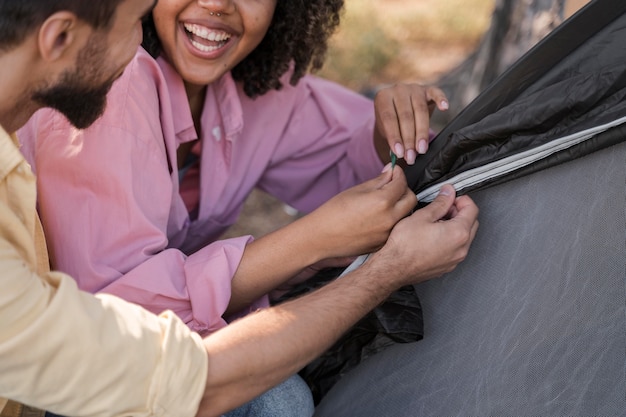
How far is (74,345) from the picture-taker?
1340 mm

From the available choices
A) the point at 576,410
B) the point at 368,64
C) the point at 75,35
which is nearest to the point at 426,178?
the point at 576,410

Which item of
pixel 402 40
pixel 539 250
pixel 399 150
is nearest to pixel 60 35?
pixel 399 150

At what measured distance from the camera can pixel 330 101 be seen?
250cm

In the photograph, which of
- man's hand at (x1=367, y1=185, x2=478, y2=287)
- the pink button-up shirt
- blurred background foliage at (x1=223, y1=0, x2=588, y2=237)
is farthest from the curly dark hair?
blurred background foliage at (x1=223, y1=0, x2=588, y2=237)

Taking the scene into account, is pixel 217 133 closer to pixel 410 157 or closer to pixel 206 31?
pixel 206 31

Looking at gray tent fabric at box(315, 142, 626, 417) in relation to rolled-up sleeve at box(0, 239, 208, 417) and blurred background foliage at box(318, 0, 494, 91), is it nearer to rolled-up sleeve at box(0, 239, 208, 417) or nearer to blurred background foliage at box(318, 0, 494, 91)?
rolled-up sleeve at box(0, 239, 208, 417)

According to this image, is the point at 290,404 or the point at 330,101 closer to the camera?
the point at 290,404

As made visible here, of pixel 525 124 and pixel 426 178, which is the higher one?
pixel 525 124

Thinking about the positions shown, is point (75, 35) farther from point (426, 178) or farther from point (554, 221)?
point (554, 221)

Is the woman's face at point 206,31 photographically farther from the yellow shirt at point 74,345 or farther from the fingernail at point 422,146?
the yellow shirt at point 74,345

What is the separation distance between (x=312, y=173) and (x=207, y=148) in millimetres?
359

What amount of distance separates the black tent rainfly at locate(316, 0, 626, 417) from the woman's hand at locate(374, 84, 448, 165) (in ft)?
0.27

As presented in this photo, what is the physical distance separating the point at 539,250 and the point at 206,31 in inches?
35.6

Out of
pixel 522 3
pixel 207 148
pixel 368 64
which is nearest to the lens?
pixel 207 148
